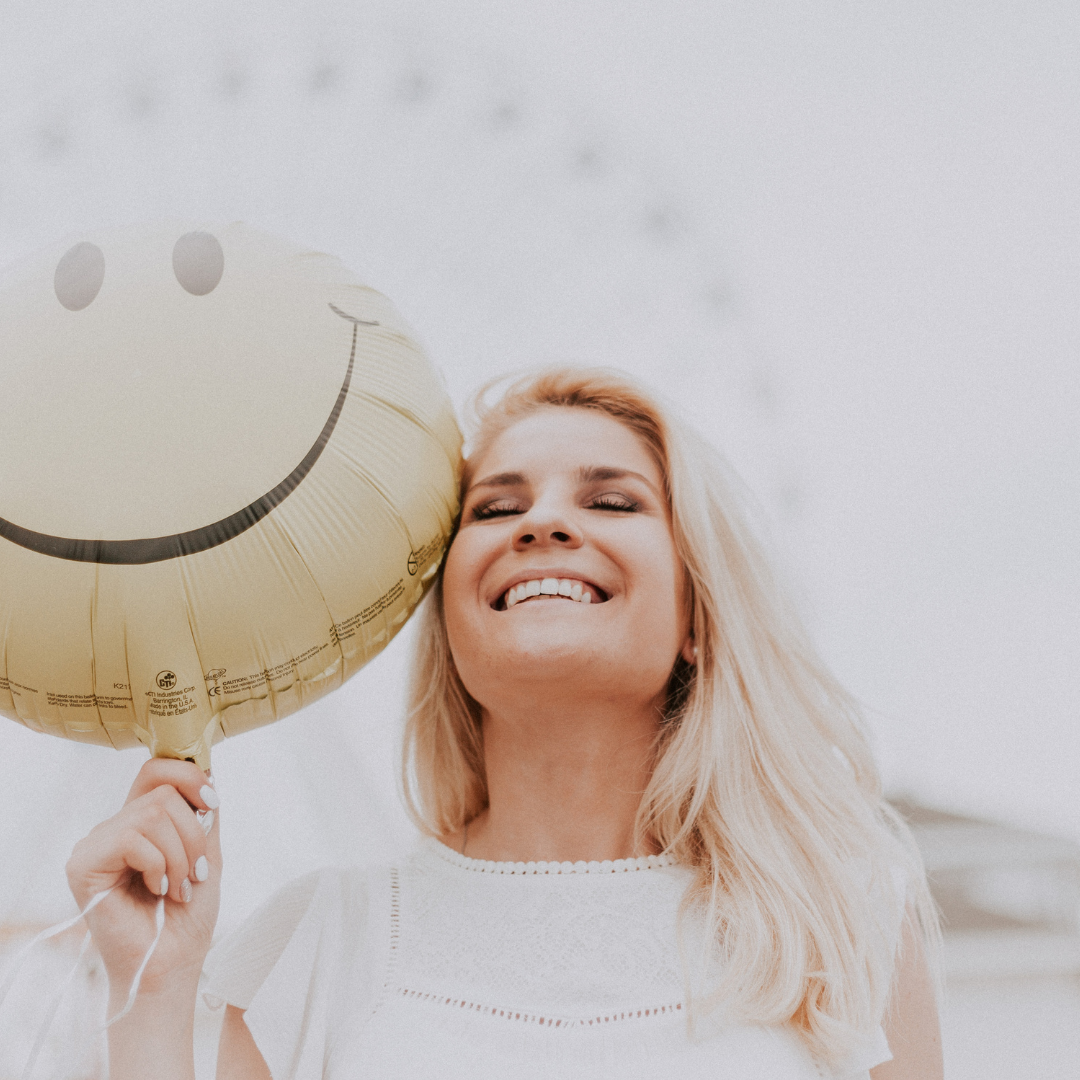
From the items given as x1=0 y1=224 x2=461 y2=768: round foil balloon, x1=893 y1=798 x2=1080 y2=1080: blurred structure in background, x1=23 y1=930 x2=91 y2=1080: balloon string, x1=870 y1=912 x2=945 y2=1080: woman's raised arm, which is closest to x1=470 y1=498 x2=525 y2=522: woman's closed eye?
x1=0 y1=224 x2=461 y2=768: round foil balloon

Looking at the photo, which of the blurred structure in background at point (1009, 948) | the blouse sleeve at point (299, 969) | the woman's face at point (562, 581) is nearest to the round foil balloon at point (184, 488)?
the woman's face at point (562, 581)

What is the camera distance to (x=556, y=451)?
5.44 feet

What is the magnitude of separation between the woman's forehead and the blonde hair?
0.04 m

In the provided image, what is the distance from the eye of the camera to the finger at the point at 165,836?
1192 millimetres

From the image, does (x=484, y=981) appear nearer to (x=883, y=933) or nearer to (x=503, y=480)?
(x=883, y=933)

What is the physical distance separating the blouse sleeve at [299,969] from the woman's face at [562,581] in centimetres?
40

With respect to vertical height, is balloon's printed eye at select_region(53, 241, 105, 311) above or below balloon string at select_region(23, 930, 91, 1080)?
above

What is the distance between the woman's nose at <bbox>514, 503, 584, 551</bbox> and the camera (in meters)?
1.51

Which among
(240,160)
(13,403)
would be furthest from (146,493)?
(240,160)

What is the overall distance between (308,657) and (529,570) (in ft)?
1.21

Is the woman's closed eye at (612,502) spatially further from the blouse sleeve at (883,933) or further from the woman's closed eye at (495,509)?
the blouse sleeve at (883,933)

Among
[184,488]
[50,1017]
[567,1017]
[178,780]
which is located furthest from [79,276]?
[567,1017]

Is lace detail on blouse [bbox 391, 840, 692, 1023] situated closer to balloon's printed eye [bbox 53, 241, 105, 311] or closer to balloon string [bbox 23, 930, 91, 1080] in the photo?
balloon string [bbox 23, 930, 91, 1080]

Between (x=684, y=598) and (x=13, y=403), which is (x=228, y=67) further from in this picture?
(x=684, y=598)
